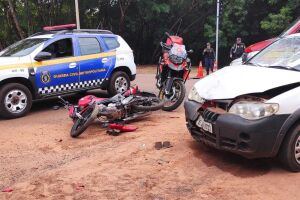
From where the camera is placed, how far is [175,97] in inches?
352

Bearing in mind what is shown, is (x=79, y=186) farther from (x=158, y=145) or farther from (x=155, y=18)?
(x=155, y=18)

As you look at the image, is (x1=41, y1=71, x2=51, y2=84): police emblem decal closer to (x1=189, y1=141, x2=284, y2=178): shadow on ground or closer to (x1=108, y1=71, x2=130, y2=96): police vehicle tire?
(x1=108, y1=71, x2=130, y2=96): police vehicle tire

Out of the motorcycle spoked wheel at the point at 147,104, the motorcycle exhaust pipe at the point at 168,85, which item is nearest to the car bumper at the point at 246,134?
the motorcycle spoked wheel at the point at 147,104

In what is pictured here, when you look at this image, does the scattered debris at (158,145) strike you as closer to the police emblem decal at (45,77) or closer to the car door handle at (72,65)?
the police emblem decal at (45,77)

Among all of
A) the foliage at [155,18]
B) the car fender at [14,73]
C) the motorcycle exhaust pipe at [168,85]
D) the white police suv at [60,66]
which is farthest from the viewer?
the foliage at [155,18]

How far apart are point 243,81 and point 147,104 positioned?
→ 3.04 metres

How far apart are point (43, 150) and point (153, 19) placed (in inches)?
875

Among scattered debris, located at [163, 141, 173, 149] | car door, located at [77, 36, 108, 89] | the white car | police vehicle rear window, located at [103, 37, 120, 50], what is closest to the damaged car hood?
the white car

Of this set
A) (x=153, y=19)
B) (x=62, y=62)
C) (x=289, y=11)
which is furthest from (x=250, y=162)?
(x=153, y=19)

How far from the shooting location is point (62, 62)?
937cm

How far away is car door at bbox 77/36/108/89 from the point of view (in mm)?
9781

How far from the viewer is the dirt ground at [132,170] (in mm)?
4566

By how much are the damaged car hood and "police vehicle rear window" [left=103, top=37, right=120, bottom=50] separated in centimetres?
507

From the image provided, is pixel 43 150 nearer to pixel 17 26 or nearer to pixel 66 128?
pixel 66 128
